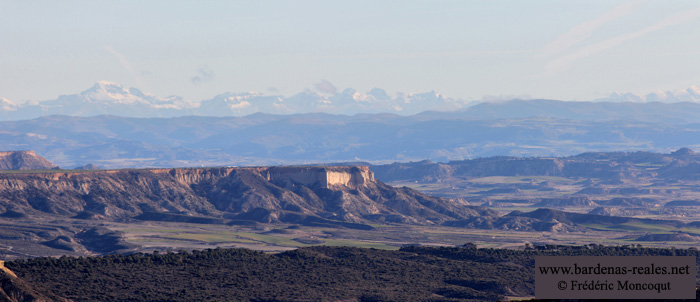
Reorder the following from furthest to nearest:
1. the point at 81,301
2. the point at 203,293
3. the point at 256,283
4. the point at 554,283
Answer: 1. the point at 256,283
2. the point at 203,293
3. the point at 81,301
4. the point at 554,283

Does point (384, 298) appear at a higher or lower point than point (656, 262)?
lower

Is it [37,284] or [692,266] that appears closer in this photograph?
[692,266]

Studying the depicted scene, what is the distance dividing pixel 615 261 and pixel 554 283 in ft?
15.2

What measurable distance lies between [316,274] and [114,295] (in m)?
28.9

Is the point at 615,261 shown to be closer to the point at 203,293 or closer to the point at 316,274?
the point at 203,293

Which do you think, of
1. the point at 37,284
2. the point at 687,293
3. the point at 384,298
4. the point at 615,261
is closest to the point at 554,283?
the point at 615,261

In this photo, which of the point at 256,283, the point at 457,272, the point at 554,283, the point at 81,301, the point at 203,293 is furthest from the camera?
the point at 457,272

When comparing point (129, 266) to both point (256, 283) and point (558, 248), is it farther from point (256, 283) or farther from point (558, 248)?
point (558, 248)

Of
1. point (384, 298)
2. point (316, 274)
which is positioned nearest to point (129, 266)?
→ point (316, 274)

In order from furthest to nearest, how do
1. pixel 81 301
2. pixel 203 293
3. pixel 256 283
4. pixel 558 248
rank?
pixel 558 248, pixel 256 283, pixel 203 293, pixel 81 301

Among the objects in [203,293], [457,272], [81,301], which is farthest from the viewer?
[457,272]

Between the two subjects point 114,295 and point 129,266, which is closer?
point 114,295

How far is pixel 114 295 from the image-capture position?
11856 centimetres

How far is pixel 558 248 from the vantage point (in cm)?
16875
